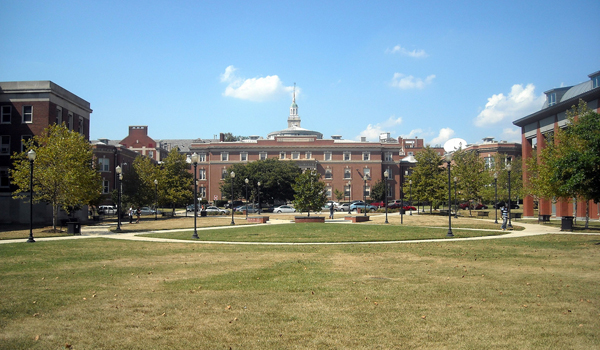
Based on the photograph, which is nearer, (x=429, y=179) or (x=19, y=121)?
(x=19, y=121)

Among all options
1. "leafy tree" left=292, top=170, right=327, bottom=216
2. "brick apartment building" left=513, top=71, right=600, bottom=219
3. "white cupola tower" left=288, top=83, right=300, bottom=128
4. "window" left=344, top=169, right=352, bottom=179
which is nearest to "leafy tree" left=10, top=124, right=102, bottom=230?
"leafy tree" left=292, top=170, right=327, bottom=216

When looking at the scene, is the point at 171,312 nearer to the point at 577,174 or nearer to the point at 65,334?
the point at 65,334

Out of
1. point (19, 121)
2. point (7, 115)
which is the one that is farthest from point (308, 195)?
point (7, 115)

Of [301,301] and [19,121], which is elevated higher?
[19,121]

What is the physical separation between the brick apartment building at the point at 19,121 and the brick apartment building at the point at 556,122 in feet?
144

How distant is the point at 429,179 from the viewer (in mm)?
57719

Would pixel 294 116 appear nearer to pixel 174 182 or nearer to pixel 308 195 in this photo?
pixel 174 182

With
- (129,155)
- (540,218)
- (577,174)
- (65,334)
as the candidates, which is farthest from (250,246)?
(129,155)

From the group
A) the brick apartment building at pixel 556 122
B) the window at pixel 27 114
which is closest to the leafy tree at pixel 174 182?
the window at pixel 27 114

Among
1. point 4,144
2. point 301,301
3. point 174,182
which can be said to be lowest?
point 301,301

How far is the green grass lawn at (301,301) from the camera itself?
7.34m

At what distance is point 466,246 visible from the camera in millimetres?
20938

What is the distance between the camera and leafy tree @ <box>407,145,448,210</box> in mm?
56469

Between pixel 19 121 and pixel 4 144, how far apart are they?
269 cm
